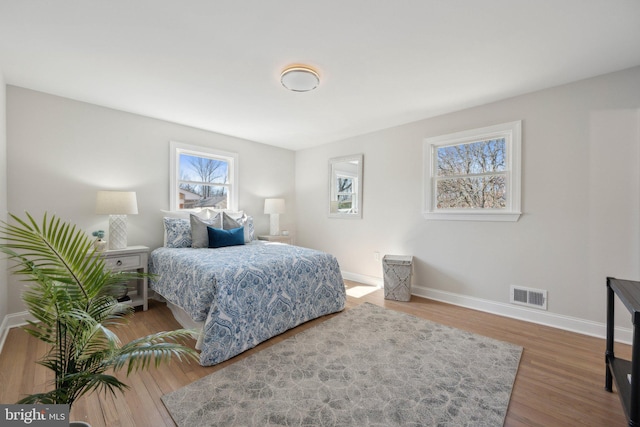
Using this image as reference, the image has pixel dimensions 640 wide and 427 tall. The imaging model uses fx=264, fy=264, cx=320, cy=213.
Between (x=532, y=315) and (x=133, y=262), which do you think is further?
(x=133, y=262)

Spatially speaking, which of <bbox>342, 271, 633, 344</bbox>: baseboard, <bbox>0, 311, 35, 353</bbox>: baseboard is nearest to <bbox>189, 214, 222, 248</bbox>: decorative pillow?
<bbox>0, 311, 35, 353</bbox>: baseboard

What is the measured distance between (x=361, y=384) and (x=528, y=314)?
213 centimetres

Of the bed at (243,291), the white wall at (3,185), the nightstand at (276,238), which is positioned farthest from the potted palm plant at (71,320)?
the nightstand at (276,238)

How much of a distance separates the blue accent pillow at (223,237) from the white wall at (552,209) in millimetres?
2130

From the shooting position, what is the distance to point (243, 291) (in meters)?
2.18

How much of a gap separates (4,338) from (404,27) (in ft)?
13.3

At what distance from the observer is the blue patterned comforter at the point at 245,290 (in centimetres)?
205

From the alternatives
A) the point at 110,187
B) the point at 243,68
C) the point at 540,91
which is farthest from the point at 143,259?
the point at 540,91

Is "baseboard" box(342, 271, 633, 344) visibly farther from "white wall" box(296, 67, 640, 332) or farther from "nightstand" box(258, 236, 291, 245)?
"nightstand" box(258, 236, 291, 245)

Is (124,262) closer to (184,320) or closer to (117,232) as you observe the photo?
(117,232)

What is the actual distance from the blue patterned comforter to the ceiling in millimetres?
1679

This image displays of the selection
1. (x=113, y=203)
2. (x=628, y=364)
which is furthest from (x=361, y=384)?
(x=113, y=203)

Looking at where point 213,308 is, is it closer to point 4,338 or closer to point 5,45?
point 4,338

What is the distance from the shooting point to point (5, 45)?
1.98 m
